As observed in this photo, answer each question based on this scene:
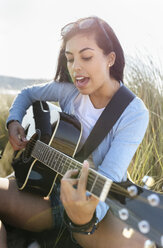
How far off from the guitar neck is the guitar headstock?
43mm

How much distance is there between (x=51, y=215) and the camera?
6.36 feet

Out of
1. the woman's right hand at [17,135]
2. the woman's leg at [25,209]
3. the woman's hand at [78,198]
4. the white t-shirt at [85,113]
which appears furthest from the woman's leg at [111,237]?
the woman's right hand at [17,135]

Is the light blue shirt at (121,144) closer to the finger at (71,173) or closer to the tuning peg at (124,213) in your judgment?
the finger at (71,173)

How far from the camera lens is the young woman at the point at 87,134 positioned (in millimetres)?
1472

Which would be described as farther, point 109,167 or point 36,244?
point 36,244

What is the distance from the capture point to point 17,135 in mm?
2301

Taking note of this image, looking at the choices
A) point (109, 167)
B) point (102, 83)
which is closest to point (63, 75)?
point (102, 83)

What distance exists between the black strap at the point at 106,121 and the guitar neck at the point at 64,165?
164 millimetres

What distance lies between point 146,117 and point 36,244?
1114 millimetres

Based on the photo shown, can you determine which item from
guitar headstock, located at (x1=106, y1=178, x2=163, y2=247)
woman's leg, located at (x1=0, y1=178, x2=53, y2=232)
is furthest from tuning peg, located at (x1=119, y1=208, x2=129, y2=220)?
woman's leg, located at (x1=0, y1=178, x2=53, y2=232)

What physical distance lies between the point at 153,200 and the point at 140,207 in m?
0.06

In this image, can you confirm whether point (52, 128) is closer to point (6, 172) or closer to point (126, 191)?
point (126, 191)

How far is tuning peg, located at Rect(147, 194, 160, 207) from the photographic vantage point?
1130 mm

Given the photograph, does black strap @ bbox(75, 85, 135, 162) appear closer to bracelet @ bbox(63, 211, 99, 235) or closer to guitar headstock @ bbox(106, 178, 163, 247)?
bracelet @ bbox(63, 211, 99, 235)
